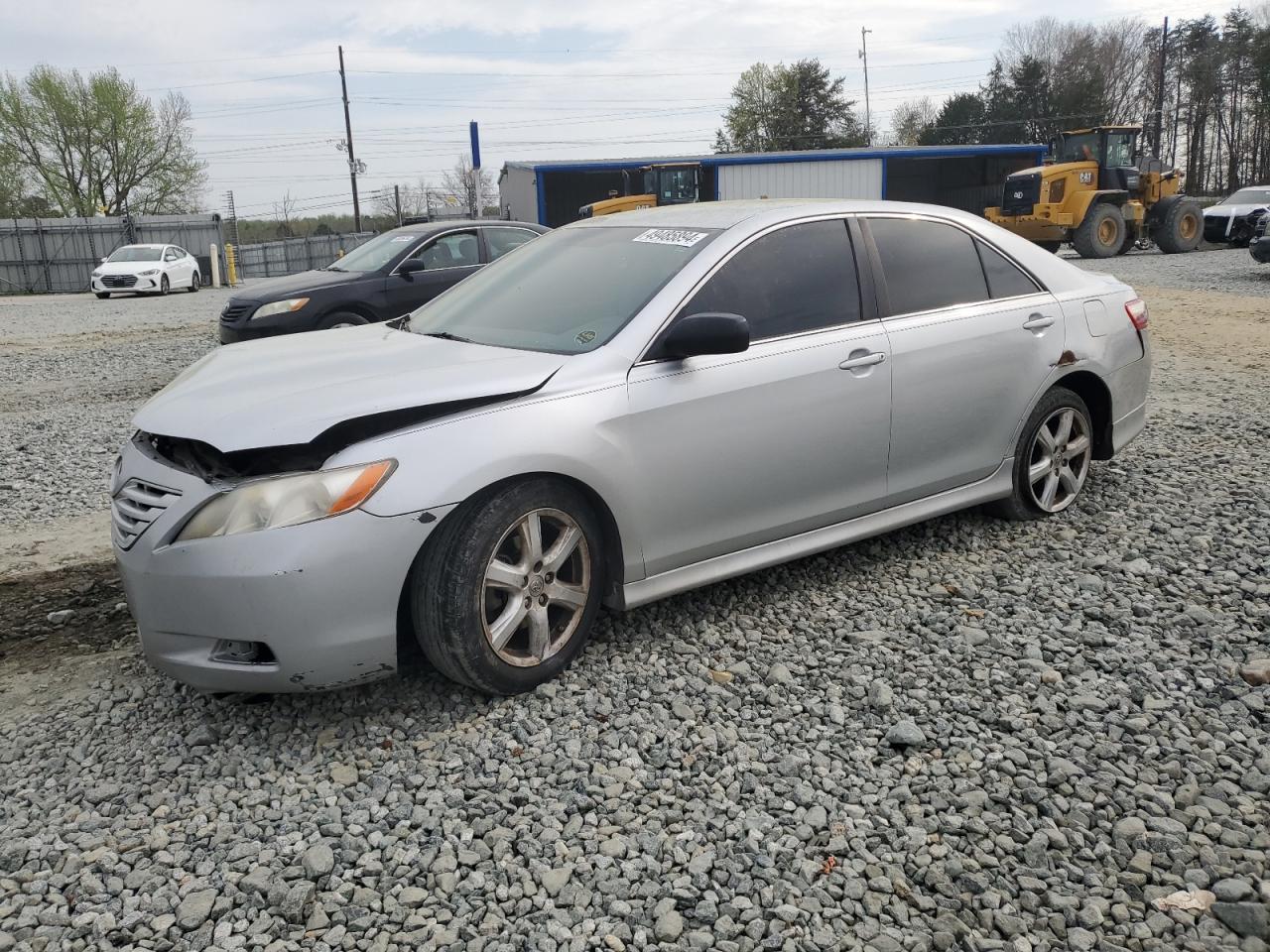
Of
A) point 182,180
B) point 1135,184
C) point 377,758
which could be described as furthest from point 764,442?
point 182,180

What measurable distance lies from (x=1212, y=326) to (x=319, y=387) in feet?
39.8

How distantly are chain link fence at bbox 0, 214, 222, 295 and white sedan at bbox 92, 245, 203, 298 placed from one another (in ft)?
31.6

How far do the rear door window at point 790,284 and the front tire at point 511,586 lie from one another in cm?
95

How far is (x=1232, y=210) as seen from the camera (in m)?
25.5

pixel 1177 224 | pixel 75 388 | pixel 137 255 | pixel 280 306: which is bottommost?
pixel 75 388

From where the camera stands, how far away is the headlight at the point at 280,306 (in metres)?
10.2

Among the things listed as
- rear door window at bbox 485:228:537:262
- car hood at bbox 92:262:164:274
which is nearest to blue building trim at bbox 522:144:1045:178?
car hood at bbox 92:262:164:274

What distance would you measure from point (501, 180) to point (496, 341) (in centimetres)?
4122

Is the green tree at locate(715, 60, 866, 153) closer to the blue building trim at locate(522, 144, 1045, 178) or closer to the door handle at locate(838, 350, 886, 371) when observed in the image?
the blue building trim at locate(522, 144, 1045, 178)

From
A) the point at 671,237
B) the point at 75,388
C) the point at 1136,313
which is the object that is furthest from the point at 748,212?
the point at 75,388

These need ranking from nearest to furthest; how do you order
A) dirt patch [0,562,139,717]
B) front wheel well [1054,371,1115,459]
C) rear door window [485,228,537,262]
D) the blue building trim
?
dirt patch [0,562,139,717], front wheel well [1054,371,1115,459], rear door window [485,228,537,262], the blue building trim

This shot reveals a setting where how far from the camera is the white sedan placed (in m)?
26.0

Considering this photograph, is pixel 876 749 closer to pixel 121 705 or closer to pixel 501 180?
pixel 121 705

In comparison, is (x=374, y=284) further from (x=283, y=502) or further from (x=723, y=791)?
(x=723, y=791)
